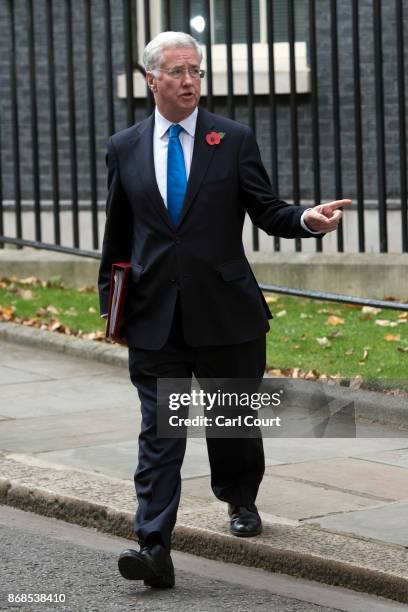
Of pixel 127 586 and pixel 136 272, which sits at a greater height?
pixel 136 272

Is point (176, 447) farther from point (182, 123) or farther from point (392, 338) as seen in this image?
point (392, 338)

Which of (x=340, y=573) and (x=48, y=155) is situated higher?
(x=48, y=155)

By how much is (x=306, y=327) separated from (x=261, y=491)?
3.54m

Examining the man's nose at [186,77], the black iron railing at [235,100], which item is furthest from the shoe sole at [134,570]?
the black iron railing at [235,100]

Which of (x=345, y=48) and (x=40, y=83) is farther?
(x=40, y=83)

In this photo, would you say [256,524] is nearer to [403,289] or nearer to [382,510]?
[382,510]

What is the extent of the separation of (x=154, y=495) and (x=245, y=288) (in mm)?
866

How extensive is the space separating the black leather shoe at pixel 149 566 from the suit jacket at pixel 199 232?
76 centimetres

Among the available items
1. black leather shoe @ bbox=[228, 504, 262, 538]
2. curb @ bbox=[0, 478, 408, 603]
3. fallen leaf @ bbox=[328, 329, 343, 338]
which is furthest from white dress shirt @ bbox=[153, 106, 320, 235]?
fallen leaf @ bbox=[328, 329, 343, 338]

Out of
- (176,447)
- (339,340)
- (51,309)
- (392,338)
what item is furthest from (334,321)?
(176,447)

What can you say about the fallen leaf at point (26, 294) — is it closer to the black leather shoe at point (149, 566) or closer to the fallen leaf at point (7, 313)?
the fallen leaf at point (7, 313)

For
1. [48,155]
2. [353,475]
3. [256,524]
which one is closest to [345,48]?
[48,155]

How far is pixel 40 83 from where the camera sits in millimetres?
14383

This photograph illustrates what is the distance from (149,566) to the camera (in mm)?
5227
